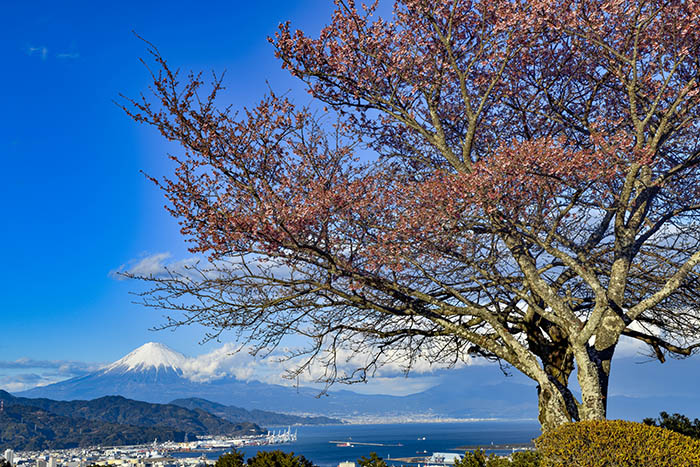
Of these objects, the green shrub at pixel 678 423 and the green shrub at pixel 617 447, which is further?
the green shrub at pixel 678 423

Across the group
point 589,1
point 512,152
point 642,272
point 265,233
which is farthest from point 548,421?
point 589,1

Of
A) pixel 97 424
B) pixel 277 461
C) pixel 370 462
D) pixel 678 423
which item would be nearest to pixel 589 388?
pixel 370 462

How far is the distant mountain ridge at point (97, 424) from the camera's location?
361 ft

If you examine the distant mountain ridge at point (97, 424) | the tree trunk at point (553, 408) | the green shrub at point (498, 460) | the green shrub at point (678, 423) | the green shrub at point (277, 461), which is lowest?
the distant mountain ridge at point (97, 424)

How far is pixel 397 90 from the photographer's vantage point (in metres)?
8.92

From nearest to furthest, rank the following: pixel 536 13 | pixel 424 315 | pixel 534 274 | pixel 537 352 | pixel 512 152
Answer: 1. pixel 512 152
2. pixel 536 13
3. pixel 534 274
4. pixel 424 315
5. pixel 537 352

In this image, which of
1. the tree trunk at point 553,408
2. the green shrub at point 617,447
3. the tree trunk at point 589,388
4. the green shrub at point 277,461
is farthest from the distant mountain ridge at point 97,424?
the green shrub at point 617,447

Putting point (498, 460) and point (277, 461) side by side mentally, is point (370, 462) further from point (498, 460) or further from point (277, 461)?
point (498, 460)

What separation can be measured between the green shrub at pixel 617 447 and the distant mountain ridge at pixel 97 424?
400ft

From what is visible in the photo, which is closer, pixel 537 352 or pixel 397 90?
pixel 397 90

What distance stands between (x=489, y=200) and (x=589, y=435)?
3.14 metres

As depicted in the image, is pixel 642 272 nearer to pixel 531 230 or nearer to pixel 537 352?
pixel 537 352

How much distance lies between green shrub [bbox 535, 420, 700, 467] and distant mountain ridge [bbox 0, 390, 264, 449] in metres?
122

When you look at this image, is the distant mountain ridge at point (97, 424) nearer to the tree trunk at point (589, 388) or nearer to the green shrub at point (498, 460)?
the green shrub at point (498, 460)
